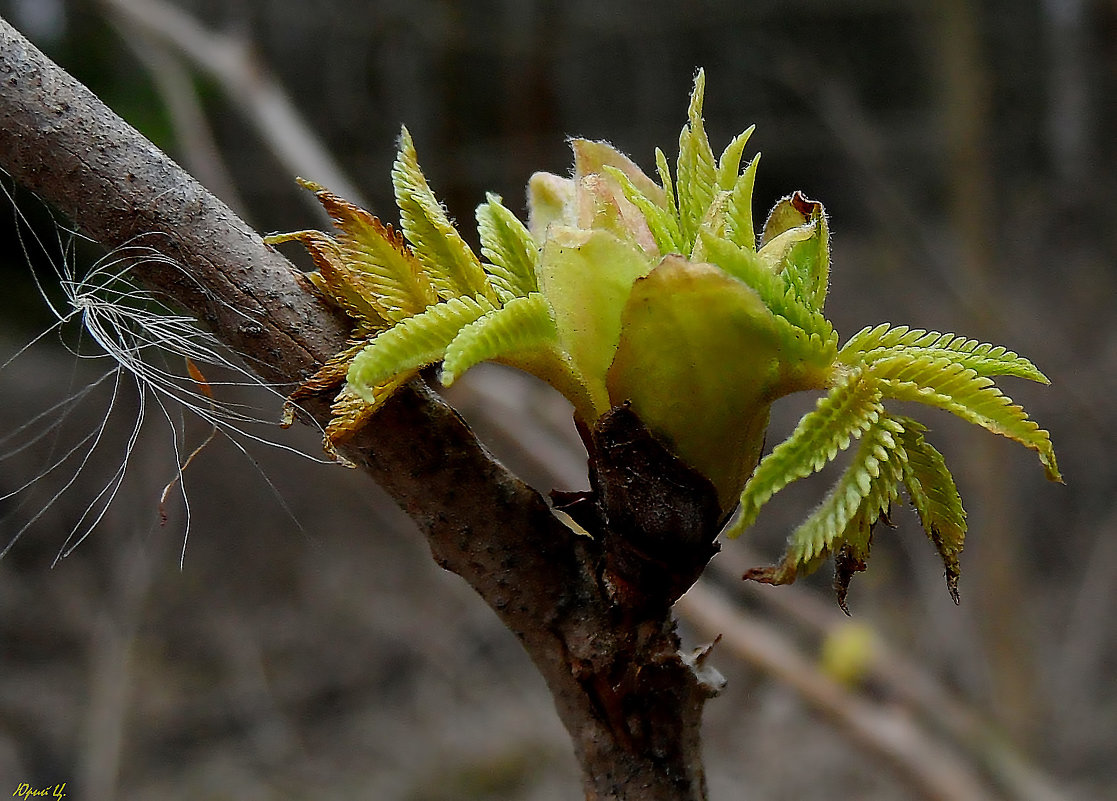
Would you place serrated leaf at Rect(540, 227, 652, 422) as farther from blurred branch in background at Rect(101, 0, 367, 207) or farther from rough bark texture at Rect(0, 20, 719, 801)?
blurred branch in background at Rect(101, 0, 367, 207)

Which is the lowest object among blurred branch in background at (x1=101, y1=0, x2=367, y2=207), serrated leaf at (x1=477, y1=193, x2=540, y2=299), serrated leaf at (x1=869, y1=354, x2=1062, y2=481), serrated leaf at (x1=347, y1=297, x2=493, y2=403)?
serrated leaf at (x1=347, y1=297, x2=493, y2=403)

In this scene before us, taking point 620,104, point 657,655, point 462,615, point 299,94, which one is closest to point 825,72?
point 620,104

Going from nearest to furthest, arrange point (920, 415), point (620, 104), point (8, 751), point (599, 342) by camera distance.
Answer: point (599, 342) < point (8, 751) < point (920, 415) < point (620, 104)

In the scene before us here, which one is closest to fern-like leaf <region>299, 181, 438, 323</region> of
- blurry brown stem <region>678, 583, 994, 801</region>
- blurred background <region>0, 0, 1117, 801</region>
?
blurred background <region>0, 0, 1117, 801</region>

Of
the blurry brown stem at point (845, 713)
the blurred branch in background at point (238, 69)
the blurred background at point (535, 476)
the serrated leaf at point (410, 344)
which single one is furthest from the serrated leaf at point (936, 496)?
the blurred branch in background at point (238, 69)

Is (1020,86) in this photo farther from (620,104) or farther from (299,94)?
(299,94)
